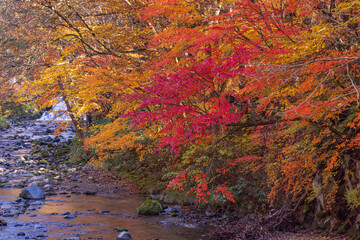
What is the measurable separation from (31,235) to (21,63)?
451cm

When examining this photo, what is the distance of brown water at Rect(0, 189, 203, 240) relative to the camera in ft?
24.8

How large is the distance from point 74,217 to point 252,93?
592 centimetres

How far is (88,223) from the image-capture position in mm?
8477

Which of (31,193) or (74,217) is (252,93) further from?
(31,193)

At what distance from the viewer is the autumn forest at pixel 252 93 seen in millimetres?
5492

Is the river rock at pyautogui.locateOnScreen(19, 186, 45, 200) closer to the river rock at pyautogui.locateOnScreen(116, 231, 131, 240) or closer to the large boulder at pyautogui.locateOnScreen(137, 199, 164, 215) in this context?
the large boulder at pyautogui.locateOnScreen(137, 199, 164, 215)

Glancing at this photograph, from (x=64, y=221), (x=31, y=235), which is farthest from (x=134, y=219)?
(x=31, y=235)

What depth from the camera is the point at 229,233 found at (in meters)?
7.52

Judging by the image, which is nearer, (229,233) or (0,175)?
(229,233)

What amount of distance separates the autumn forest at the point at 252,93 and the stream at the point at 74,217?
1265 millimetres

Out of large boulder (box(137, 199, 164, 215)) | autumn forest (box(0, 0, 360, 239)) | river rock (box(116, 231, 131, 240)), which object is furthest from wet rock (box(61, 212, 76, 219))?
autumn forest (box(0, 0, 360, 239))

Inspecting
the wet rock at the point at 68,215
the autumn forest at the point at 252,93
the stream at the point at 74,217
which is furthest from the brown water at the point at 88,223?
the autumn forest at the point at 252,93

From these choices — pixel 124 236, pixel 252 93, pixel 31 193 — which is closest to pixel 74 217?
pixel 124 236

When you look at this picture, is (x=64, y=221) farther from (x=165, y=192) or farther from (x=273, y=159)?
(x=273, y=159)
